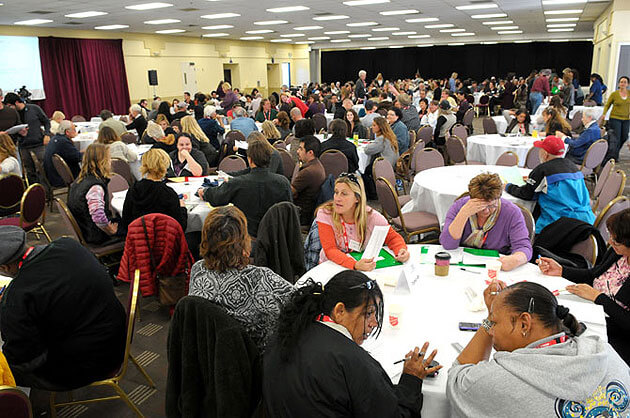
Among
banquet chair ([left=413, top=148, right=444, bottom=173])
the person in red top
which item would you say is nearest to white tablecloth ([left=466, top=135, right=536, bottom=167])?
banquet chair ([left=413, top=148, right=444, bottom=173])

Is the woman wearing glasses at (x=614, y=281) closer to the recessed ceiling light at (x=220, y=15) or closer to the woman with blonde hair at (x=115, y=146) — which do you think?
the woman with blonde hair at (x=115, y=146)

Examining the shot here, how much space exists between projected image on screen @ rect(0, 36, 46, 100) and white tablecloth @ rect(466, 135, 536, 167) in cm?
1252

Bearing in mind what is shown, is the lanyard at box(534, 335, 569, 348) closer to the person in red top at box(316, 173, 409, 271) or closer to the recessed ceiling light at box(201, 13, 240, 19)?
the person in red top at box(316, 173, 409, 271)

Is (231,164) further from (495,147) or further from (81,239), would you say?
(495,147)

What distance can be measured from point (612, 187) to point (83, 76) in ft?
50.7

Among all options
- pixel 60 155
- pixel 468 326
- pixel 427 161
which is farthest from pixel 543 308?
pixel 60 155

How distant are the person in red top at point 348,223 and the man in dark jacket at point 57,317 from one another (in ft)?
4.09

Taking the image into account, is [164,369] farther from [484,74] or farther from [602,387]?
[484,74]

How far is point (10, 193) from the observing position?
5.10 m

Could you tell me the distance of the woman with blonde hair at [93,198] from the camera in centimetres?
393

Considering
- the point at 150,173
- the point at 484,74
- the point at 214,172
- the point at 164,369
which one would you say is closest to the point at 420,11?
the point at 214,172

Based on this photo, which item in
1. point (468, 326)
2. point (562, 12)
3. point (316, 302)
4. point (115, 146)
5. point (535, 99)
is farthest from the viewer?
point (562, 12)

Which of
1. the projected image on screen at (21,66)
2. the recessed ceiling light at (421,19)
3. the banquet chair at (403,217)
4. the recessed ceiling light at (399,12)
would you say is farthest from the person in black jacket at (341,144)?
the projected image on screen at (21,66)

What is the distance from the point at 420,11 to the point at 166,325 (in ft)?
37.4
